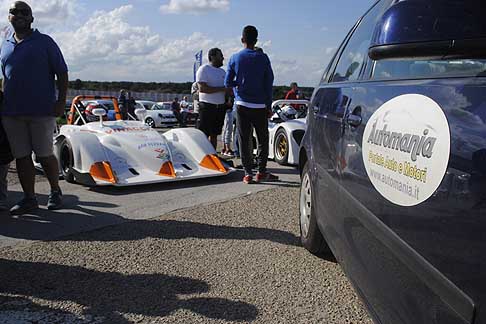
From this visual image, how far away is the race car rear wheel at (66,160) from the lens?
5534 mm

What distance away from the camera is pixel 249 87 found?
566 centimetres

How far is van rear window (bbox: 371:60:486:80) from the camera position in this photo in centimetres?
138

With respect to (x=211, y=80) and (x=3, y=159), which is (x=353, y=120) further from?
(x=211, y=80)

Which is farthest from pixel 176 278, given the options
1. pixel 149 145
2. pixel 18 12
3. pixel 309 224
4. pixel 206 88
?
pixel 206 88

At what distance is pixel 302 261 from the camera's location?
3.28 metres

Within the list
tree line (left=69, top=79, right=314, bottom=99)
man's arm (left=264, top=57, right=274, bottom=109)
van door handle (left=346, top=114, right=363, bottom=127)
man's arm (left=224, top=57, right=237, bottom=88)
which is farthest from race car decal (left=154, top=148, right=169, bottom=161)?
tree line (left=69, top=79, right=314, bottom=99)

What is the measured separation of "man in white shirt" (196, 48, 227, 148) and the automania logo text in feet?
17.7

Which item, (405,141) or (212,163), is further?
(212,163)

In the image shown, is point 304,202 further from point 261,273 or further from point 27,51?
point 27,51

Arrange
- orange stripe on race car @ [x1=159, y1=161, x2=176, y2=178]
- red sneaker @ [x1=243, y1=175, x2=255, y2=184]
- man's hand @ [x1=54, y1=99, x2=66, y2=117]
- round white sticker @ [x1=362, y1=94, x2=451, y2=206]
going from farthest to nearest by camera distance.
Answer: red sneaker @ [x1=243, y1=175, x2=255, y2=184]
orange stripe on race car @ [x1=159, y1=161, x2=176, y2=178]
man's hand @ [x1=54, y1=99, x2=66, y2=117]
round white sticker @ [x1=362, y1=94, x2=451, y2=206]

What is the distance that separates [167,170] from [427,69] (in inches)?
171

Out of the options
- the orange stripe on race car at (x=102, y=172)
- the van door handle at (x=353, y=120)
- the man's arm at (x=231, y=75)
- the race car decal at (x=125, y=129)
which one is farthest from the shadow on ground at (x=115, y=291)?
the man's arm at (x=231, y=75)

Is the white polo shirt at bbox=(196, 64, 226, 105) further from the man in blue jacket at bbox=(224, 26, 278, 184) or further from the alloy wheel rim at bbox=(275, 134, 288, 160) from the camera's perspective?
the man in blue jacket at bbox=(224, 26, 278, 184)

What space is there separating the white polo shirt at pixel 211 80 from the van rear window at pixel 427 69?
506cm
